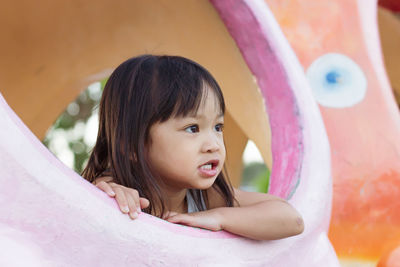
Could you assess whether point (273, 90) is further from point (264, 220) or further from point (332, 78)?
point (264, 220)

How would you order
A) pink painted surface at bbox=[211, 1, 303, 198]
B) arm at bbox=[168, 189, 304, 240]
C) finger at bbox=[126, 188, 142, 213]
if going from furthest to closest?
pink painted surface at bbox=[211, 1, 303, 198] < arm at bbox=[168, 189, 304, 240] < finger at bbox=[126, 188, 142, 213]

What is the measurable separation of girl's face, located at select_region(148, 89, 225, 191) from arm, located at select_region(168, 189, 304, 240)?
0.24 ft

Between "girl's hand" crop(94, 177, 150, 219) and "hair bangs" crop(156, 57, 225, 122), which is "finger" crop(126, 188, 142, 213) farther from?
"hair bangs" crop(156, 57, 225, 122)

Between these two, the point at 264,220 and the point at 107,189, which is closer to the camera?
the point at 107,189

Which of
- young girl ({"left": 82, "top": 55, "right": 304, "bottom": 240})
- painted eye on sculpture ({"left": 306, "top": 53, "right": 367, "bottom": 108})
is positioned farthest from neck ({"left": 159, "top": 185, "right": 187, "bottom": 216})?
painted eye on sculpture ({"left": 306, "top": 53, "right": 367, "bottom": 108})

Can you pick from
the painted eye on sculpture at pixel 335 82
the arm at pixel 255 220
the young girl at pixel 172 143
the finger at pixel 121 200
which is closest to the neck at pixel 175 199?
the young girl at pixel 172 143

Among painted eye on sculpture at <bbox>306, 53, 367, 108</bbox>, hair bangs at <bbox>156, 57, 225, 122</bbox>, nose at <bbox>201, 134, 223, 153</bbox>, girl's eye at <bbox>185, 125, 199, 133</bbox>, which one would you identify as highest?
painted eye on sculpture at <bbox>306, 53, 367, 108</bbox>

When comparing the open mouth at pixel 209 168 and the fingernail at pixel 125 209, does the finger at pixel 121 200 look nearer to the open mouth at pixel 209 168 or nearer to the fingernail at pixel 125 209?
the fingernail at pixel 125 209

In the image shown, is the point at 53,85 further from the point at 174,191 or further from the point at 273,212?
the point at 273,212

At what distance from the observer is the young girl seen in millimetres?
972

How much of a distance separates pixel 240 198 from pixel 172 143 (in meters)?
0.23

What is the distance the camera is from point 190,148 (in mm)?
976

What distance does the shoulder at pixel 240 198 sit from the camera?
1091mm

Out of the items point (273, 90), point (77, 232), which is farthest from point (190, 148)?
point (273, 90)
